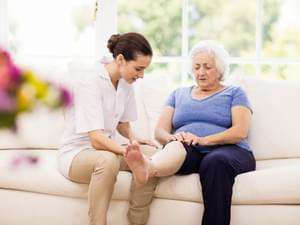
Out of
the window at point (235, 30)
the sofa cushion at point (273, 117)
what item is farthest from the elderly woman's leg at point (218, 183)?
the window at point (235, 30)

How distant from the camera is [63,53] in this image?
3465 millimetres

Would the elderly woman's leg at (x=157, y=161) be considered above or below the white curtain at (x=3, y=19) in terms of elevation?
below

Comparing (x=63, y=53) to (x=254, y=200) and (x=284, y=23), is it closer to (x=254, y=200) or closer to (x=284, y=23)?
(x=284, y=23)

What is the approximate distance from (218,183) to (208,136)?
351 mm

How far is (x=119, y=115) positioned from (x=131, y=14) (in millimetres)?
1436

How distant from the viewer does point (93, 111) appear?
1985 mm

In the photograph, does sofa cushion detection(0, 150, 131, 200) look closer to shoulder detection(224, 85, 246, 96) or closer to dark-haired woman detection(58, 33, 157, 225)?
dark-haired woman detection(58, 33, 157, 225)

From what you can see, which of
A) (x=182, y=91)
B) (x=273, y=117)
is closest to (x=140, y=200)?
(x=182, y=91)

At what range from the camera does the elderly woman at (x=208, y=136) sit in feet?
Result: 6.22

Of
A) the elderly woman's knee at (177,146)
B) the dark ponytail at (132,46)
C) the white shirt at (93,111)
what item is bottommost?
the elderly woman's knee at (177,146)

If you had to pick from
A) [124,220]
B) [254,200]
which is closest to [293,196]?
[254,200]

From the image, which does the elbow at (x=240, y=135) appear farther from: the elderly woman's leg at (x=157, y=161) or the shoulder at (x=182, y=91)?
the shoulder at (x=182, y=91)

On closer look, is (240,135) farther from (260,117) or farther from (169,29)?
(169,29)

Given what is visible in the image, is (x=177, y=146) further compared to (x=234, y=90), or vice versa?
(x=234, y=90)
